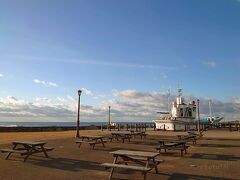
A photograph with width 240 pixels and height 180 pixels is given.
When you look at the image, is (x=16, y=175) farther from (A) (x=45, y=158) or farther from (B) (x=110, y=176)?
(A) (x=45, y=158)

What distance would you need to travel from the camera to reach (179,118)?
6062 centimetres

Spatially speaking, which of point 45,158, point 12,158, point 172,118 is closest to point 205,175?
point 45,158

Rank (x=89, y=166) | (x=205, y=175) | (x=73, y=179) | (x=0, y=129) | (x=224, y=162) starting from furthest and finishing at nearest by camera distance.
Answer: (x=0, y=129) < (x=224, y=162) < (x=89, y=166) < (x=205, y=175) < (x=73, y=179)

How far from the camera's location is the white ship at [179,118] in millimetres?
56781

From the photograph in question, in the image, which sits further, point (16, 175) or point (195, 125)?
point (195, 125)

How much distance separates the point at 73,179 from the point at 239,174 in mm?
5533

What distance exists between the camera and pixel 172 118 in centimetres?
5931

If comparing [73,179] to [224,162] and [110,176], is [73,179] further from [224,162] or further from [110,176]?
[224,162]

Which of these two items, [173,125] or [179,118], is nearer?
[173,125]

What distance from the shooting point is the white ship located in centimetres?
5678

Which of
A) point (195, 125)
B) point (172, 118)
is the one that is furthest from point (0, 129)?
point (195, 125)

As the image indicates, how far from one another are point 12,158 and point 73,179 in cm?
531

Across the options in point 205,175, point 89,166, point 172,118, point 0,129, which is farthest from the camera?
point 172,118

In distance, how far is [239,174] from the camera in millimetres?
10164
